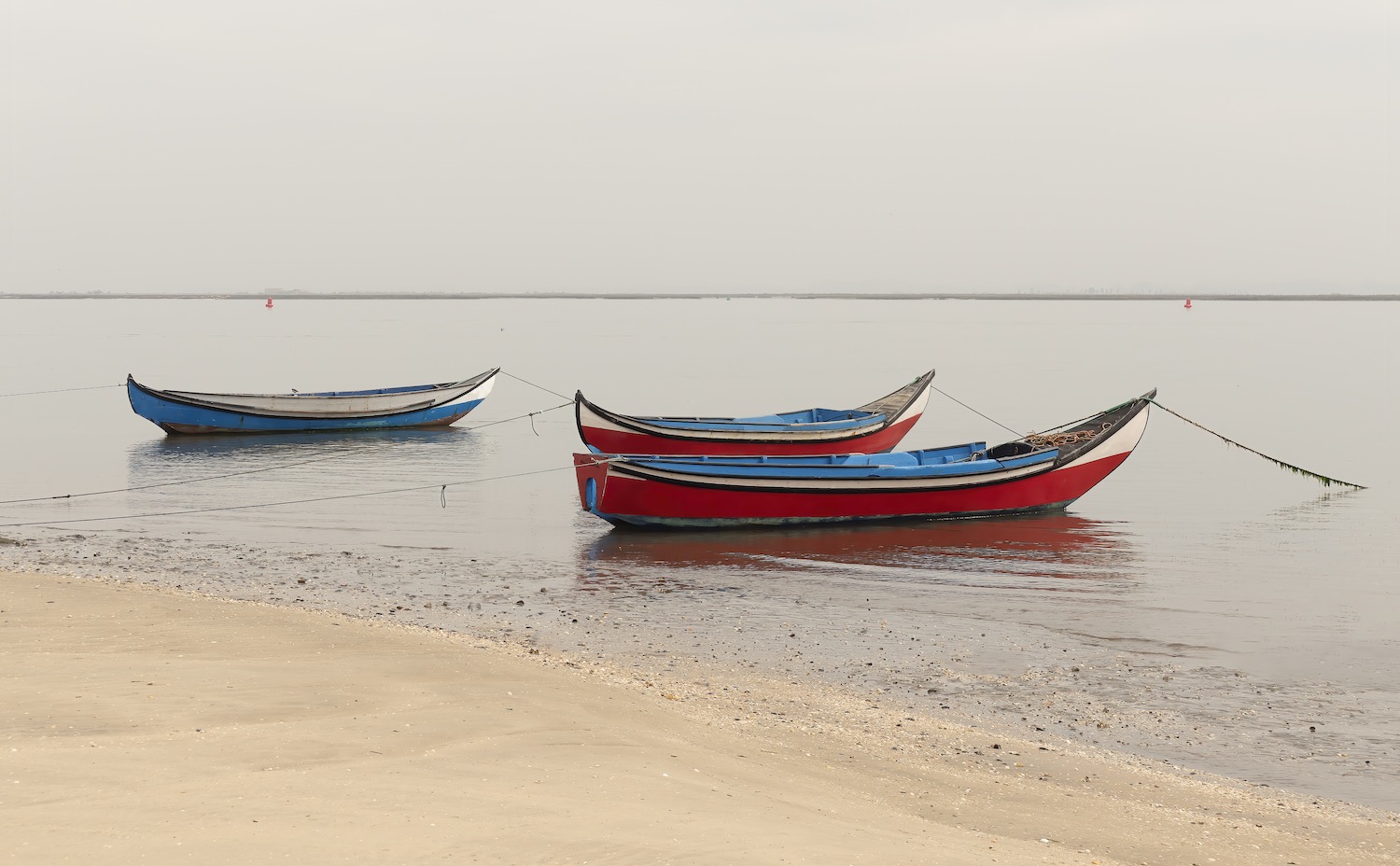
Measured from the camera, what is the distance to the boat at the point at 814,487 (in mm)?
19125

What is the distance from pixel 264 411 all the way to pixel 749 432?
53.6 ft

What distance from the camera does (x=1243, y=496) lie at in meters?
24.7

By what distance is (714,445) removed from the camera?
84.8 ft

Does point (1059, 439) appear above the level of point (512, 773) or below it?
above

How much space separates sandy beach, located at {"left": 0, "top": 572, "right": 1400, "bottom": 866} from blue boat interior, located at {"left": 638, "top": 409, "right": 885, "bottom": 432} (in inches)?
615

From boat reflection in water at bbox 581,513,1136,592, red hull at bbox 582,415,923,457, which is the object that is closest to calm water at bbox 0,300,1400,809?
boat reflection in water at bbox 581,513,1136,592

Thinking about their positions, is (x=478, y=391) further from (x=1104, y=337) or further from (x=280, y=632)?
(x=1104, y=337)

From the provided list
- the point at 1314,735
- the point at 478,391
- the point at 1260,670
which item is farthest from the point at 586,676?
the point at 478,391

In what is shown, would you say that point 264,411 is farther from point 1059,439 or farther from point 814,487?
point 1059,439

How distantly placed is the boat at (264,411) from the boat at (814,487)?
18.2 meters

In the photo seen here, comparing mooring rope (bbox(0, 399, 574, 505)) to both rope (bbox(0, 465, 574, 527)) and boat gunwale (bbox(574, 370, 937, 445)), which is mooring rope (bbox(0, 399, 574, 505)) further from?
boat gunwale (bbox(574, 370, 937, 445))

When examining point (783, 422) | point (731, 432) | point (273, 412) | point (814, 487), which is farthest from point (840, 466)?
point (273, 412)

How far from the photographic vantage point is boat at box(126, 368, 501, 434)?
3375 centimetres

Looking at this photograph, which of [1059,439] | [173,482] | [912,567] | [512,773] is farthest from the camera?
[173,482]
